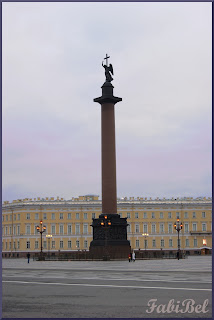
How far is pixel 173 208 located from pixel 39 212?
30620mm

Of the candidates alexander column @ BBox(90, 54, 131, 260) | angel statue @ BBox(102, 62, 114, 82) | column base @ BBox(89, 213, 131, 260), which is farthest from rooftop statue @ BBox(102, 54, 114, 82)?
column base @ BBox(89, 213, 131, 260)

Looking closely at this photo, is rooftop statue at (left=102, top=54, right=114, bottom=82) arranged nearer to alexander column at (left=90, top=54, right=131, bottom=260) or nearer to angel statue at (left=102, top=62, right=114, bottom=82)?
angel statue at (left=102, top=62, right=114, bottom=82)

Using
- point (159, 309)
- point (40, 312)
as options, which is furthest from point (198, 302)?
point (40, 312)

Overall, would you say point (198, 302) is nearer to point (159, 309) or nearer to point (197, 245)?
point (159, 309)

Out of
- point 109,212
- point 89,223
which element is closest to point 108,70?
point 109,212

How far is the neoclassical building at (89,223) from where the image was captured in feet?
395

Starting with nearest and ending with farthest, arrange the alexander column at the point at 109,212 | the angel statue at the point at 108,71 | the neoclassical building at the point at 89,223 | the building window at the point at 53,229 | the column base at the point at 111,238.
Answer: the column base at the point at 111,238
the alexander column at the point at 109,212
the angel statue at the point at 108,71
the neoclassical building at the point at 89,223
the building window at the point at 53,229

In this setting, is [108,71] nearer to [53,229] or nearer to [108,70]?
[108,70]

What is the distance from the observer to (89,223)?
122750 millimetres

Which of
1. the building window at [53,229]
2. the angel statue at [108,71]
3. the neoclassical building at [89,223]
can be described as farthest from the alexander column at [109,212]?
the building window at [53,229]

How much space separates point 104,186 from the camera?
5897 centimetres

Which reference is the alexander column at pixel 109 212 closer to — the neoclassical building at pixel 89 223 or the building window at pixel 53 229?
the neoclassical building at pixel 89 223

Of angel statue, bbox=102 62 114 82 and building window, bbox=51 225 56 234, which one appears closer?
angel statue, bbox=102 62 114 82

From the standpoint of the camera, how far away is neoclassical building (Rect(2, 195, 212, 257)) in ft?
395
